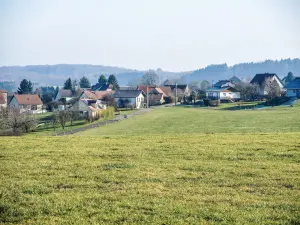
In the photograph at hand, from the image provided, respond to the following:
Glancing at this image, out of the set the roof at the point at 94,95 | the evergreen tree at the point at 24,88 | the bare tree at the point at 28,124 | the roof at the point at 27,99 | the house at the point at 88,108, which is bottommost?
the bare tree at the point at 28,124

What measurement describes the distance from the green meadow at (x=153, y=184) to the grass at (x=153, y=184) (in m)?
0.02

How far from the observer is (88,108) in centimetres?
5944

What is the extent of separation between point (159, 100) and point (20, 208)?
8245 centimetres

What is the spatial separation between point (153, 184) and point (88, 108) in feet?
168

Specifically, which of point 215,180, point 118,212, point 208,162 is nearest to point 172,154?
point 208,162

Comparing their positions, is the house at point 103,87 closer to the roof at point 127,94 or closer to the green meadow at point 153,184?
the roof at point 127,94

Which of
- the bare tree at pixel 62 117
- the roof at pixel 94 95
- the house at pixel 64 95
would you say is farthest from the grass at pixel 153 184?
the house at pixel 64 95

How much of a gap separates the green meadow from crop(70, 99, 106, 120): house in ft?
133

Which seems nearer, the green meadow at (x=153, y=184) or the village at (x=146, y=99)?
the green meadow at (x=153, y=184)

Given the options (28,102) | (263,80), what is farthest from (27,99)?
(263,80)

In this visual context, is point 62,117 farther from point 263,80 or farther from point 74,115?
point 263,80

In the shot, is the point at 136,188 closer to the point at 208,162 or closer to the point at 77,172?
the point at 77,172

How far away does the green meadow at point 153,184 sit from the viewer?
7.39m

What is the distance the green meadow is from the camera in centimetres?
739
